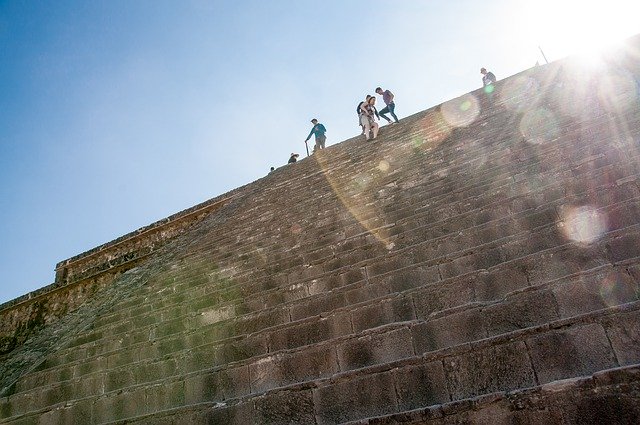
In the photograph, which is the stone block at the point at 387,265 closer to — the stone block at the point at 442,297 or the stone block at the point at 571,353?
the stone block at the point at 442,297

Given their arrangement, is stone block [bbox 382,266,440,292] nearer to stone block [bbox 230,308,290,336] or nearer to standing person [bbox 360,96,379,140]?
stone block [bbox 230,308,290,336]

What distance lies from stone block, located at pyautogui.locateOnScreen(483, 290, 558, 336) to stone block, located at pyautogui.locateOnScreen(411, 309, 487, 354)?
7cm

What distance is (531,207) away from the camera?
3.78 meters

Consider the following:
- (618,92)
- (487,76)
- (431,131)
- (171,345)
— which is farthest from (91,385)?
(487,76)

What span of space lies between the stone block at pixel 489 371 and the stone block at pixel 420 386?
1.9 inches

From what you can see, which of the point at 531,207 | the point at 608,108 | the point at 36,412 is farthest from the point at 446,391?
the point at 608,108

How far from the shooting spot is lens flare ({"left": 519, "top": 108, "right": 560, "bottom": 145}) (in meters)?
5.59

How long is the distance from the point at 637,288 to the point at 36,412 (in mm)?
4936

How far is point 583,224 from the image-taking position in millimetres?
3172

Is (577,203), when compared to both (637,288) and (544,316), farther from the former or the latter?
(544,316)

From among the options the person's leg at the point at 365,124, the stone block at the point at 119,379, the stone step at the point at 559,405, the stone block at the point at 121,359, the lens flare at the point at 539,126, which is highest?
the person's leg at the point at 365,124

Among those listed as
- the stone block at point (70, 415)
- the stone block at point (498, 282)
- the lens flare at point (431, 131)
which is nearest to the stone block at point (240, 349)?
the stone block at point (70, 415)

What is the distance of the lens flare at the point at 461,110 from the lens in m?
8.14

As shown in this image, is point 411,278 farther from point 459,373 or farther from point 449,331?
point 459,373
